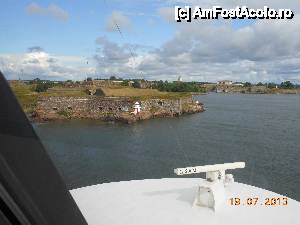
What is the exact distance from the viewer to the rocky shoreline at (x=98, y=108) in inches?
2746

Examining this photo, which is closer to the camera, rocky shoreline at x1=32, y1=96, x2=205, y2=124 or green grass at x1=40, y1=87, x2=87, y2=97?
rocky shoreline at x1=32, y1=96, x2=205, y2=124

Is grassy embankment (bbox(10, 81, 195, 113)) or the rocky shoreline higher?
grassy embankment (bbox(10, 81, 195, 113))

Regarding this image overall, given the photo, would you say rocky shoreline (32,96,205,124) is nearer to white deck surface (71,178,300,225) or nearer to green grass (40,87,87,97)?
green grass (40,87,87,97)

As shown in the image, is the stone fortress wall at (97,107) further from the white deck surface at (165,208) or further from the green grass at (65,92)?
the white deck surface at (165,208)

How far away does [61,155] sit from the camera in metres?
37.2

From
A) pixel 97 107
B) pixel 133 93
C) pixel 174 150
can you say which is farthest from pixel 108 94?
pixel 174 150

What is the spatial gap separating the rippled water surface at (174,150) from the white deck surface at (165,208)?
581 inches

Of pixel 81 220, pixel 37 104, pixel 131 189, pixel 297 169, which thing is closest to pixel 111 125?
pixel 37 104

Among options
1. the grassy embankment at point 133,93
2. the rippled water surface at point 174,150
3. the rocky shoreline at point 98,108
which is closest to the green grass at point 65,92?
the rocky shoreline at point 98,108

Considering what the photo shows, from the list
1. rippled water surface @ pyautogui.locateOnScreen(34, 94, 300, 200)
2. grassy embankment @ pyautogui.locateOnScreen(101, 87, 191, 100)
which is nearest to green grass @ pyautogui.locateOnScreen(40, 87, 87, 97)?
grassy embankment @ pyautogui.locateOnScreen(101, 87, 191, 100)

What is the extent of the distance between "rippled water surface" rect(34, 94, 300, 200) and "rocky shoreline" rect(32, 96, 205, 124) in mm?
9604

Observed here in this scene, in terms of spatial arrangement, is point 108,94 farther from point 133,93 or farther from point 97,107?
point 97,107

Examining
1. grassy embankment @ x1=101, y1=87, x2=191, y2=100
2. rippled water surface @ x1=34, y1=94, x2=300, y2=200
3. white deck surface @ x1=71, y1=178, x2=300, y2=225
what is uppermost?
grassy embankment @ x1=101, y1=87, x2=191, y2=100

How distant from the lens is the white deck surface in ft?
27.2
